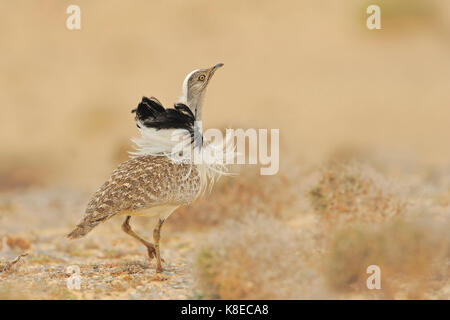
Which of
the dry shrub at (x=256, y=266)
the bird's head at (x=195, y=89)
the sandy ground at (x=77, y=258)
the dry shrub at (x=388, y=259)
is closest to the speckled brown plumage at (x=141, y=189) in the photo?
the sandy ground at (x=77, y=258)

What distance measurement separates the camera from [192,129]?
22.4 ft

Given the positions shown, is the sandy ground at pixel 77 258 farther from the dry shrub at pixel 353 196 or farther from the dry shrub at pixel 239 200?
the dry shrub at pixel 353 196

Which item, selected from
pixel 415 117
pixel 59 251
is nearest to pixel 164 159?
pixel 59 251

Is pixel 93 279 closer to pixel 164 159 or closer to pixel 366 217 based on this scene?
pixel 164 159

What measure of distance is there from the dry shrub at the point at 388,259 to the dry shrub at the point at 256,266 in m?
0.49

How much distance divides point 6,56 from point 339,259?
56.9 feet

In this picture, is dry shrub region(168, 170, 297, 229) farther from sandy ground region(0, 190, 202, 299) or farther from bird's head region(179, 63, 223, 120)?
bird's head region(179, 63, 223, 120)

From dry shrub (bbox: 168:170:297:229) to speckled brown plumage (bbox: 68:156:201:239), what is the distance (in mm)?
3909

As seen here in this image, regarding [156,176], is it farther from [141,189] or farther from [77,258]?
[77,258]

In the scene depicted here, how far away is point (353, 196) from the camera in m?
7.64

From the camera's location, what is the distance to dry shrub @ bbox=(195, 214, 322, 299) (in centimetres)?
532

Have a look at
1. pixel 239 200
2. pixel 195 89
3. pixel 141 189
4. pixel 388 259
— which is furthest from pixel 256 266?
pixel 239 200

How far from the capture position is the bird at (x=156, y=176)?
6.18 metres

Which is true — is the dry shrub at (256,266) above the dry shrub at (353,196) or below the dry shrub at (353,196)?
below
